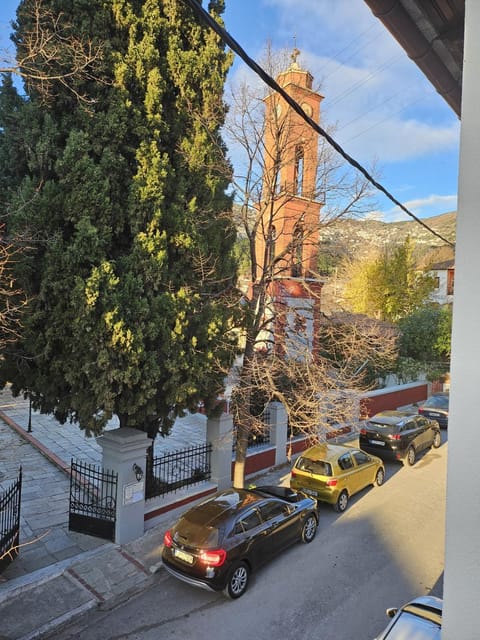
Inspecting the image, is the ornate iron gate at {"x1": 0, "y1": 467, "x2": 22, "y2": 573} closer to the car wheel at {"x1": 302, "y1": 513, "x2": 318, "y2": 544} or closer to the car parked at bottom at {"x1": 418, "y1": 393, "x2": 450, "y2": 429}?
the car wheel at {"x1": 302, "y1": 513, "x2": 318, "y2": 544}

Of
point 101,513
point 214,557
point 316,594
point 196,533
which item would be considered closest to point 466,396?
point 214,557

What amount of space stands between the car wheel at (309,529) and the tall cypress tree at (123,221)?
3.42 metres

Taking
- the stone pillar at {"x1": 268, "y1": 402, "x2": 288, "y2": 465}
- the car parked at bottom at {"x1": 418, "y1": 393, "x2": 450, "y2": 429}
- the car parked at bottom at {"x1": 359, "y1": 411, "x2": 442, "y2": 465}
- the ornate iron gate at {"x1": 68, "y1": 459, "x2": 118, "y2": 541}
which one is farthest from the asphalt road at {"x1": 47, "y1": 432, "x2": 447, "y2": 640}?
the car parked at bottom at {"x1": 418, "y1": 393, "x2": 450, "y2": 429}

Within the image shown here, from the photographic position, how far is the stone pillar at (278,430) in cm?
1307

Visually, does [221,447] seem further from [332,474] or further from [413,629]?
[413,629]

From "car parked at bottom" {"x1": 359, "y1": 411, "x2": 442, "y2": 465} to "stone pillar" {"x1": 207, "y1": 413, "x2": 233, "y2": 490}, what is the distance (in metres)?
5.45

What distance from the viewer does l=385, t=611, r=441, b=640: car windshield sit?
453 centimetres

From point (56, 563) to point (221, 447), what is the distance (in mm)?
4266

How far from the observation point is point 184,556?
273 inches

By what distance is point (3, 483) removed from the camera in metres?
10.7

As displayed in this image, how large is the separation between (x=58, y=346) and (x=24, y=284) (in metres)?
1.31

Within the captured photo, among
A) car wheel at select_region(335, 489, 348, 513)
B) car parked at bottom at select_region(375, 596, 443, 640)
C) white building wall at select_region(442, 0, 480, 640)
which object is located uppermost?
white building wall at select_region(442, 0, 480, 640)

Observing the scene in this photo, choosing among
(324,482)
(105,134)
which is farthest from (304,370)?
(105,134)

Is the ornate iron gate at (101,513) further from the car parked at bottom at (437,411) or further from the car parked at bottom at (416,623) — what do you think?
the car parked at bottom at (437,411)
